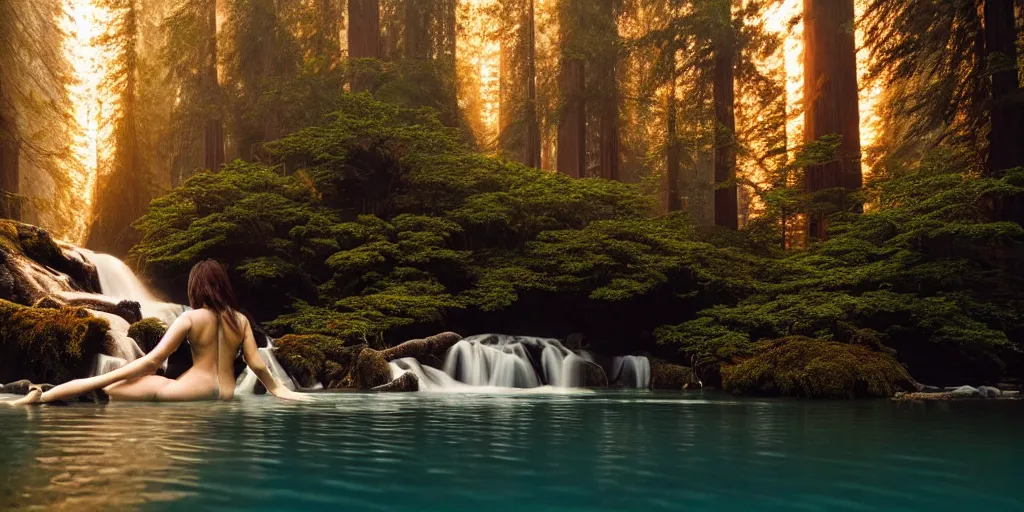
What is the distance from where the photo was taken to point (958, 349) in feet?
45.1

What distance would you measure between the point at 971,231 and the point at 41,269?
610 inches

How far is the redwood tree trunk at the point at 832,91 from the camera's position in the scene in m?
19.6

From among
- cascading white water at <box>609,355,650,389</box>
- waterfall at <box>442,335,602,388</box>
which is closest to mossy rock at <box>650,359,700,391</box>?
cascading white water at <box>609,355,650,389</box>

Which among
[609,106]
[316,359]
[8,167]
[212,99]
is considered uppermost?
[212,99]

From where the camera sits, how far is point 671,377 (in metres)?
15.6

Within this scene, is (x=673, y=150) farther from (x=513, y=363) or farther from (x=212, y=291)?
(x=212, y=291)

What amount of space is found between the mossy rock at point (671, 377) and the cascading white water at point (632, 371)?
0.52ft

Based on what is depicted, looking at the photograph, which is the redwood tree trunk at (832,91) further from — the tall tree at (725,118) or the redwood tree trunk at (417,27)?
the redwood tree trunk at (417,27)

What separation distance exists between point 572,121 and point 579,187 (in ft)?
23.9

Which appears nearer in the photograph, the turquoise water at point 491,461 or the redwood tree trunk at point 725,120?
the turquoise water at point 491,461

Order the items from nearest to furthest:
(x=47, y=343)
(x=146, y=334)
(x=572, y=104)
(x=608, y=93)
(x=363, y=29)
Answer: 1. (x=47, y=343)
2. (x=146, y=334)
3. (x=363, y=29)
4. (x=608, y=93)
5. (x=572, y=104)

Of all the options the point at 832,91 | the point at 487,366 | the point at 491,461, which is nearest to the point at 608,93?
the point at 832,91

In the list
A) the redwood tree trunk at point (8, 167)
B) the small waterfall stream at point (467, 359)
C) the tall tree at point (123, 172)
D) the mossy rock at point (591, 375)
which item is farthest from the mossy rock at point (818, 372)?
the tall tree at point (123, 172)

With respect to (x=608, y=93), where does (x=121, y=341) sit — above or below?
below
